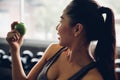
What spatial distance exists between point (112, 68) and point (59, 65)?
0.30 meters

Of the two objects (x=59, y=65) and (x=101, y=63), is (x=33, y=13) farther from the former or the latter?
(x=101, y=63)

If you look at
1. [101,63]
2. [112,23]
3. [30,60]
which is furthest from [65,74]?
[30,60]

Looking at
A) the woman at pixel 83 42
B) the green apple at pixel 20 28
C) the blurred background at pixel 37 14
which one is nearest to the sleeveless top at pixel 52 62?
the woman at pixel 83 42

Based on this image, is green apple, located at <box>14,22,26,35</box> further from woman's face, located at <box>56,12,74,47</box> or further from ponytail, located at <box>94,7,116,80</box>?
ponytail, located at <box>94,7,116,80</box>

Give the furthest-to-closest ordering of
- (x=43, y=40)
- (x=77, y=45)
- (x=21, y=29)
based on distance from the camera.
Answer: (x=43, y=40), (x=21, y=29), (x=77, y=45)

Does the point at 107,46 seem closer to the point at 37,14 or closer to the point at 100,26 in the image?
the point at 100,26

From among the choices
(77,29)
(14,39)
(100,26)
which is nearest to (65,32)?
(77,29)

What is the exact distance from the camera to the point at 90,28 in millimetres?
1294

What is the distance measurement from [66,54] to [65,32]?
20cm

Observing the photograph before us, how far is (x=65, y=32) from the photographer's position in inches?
50.6

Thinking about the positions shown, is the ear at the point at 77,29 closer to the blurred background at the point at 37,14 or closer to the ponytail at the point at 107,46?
the ponytail at the point at 107,46

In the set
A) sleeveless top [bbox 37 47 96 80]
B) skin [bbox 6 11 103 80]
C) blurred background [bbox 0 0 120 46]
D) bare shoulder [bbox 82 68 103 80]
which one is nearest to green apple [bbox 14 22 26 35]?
skin [bbox 6 11 103 80]

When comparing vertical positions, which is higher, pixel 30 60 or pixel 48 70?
pixel 48 70

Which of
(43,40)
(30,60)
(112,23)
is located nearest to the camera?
(112,23)
